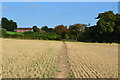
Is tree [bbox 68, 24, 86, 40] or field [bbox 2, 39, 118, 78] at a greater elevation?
tree [bbox 68, 24, 86, 40]

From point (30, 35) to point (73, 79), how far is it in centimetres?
6254

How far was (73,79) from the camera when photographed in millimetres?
6531


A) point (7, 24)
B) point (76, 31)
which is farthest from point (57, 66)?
point (7, 24)

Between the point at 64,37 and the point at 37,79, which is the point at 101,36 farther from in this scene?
the point at 37,79

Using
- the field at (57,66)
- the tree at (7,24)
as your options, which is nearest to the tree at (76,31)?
the tree at (7,24)

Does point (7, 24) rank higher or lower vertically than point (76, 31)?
higher

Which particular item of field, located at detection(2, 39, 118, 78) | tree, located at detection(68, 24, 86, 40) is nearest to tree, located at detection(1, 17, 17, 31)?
tree, located at detection(68, 24, 86, 40)

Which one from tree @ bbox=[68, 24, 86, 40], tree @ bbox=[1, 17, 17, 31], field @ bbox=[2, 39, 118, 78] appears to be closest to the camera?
field @ bbox=[2, 39, 118, 78]

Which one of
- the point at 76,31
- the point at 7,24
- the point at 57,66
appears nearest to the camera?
the point at 57,66

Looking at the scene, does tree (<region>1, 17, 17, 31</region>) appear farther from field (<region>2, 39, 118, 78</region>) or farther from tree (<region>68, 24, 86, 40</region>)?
field (<region>2, 39, 118, 78</region>)

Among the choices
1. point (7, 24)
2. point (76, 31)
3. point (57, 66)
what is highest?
point (7, 24)

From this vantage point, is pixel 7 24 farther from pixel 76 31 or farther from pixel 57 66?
pixel 57 66

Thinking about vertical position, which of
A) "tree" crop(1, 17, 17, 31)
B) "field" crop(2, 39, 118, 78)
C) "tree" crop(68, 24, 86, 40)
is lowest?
"field" crop(2, 39, 118, 78)

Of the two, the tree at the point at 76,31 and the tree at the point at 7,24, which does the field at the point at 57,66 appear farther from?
the tree at the point at 7,24
